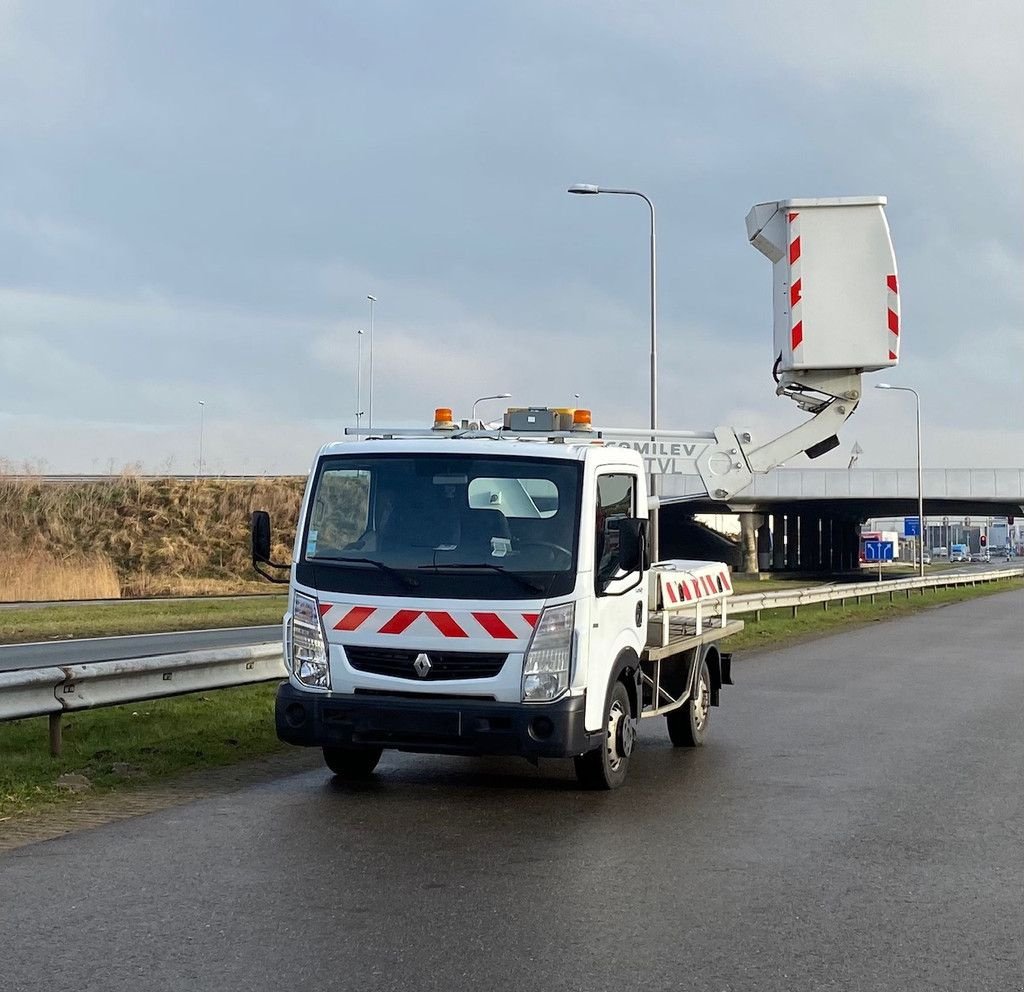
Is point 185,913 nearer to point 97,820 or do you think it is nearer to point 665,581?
point 97,820

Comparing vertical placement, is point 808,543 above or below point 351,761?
above

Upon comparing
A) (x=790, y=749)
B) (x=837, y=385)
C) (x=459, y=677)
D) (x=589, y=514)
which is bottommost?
(x=790, y=749)

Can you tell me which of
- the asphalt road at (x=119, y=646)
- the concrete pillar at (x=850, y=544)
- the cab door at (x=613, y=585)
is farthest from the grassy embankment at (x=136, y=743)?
the concrete pillar at (x=850, y=544)

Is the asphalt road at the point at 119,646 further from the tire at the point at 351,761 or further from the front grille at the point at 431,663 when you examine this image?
the front grille at the point at 431,663

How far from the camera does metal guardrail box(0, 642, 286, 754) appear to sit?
9.13m

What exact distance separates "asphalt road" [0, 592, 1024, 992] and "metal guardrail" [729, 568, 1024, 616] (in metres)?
6.94

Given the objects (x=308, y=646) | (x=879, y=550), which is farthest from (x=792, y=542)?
(x=308, y=646)

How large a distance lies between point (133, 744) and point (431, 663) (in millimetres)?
3307

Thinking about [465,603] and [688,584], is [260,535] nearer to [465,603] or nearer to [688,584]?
[465,603]

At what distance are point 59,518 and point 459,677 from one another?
160 feet

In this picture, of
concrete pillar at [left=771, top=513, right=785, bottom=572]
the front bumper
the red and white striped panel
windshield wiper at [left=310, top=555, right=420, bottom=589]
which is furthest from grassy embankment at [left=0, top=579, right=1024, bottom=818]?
concrete pillar at [left=771, top=513, right=785, bottom=572]

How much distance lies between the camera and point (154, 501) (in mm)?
56312

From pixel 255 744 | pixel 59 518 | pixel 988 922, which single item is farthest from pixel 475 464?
pixel 59 518

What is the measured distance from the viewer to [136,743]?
10.5 metres
